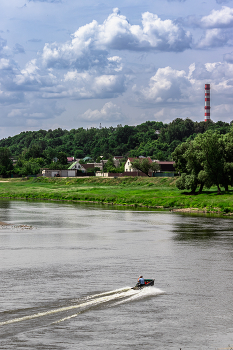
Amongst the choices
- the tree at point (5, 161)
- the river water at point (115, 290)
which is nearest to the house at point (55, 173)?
the tree at point (5, 161)

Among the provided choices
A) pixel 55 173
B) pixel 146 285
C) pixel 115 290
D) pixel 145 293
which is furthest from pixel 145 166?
pixel 145 293

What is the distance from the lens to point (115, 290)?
2808 cm

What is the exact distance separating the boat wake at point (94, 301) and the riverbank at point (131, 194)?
1947 inches

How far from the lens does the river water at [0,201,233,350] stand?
21.1 meters

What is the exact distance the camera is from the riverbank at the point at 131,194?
8183 cm

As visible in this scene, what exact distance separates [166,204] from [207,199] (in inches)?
316

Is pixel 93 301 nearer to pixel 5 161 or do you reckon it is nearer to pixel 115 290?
pixel 115 290

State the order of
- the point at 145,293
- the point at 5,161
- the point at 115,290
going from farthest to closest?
the point at 5,161, the point at 115,290, the point at 145,293

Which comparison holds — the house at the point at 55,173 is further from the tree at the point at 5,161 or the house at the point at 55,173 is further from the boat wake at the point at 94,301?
the boat wake at the point at 94,301

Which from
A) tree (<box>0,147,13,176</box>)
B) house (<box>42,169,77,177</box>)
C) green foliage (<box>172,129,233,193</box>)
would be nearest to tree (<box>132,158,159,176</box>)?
house (<box>42,169,77,177</box>)

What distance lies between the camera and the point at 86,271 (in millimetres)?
33594

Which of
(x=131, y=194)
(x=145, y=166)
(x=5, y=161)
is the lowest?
(x=131, y=194)

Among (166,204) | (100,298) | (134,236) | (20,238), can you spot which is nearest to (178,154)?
(166,204)

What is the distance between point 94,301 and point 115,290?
249 centimetres
